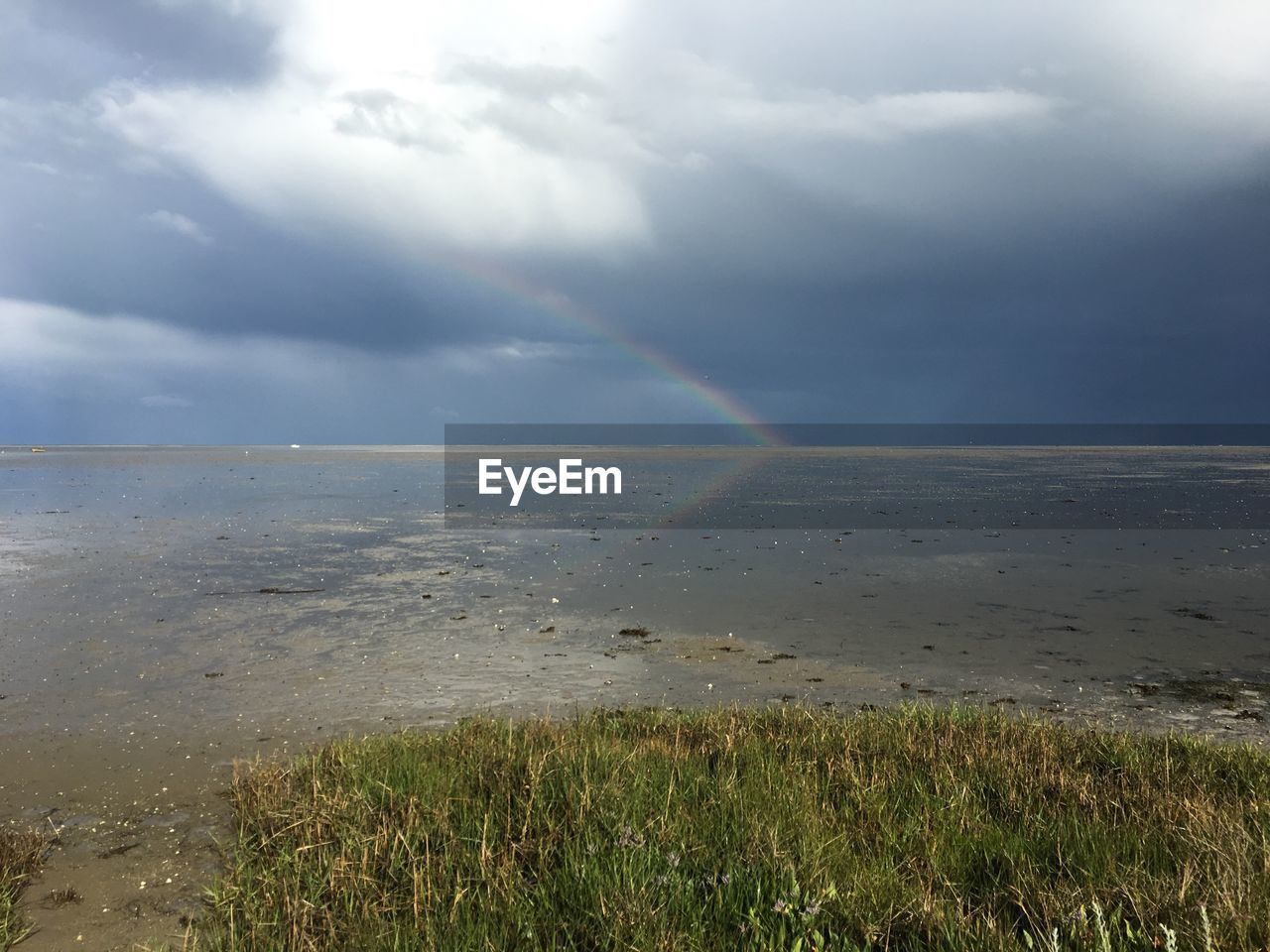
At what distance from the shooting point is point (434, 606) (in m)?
18.5

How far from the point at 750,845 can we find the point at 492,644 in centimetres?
1055

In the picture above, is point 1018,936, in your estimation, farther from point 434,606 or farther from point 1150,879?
point 434,606

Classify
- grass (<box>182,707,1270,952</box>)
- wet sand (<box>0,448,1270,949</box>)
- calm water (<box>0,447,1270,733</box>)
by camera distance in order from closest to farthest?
grass (<box>182,707,1270,952</box>) → wet sand (<box>0,448,1270,949</box>) → calm water (<box>0,447,1270,733</box>)

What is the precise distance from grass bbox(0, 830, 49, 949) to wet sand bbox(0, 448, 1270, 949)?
0.54 ft

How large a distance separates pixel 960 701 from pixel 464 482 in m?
53.2

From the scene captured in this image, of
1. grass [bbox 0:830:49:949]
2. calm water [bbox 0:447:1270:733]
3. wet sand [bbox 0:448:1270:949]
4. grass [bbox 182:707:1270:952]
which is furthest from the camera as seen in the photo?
calm water [bbox 0:447:1270:733]

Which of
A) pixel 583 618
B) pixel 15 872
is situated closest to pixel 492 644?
pixel 583 618

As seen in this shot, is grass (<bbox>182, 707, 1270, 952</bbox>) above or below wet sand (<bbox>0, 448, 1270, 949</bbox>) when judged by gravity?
above

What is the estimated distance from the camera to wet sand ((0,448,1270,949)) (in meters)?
8.84

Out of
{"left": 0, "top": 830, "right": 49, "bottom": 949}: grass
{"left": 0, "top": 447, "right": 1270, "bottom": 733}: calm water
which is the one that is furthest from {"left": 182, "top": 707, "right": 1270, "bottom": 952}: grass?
{"left": 0, "top": 447, "right": 1270, "bottom": 733}: calm water

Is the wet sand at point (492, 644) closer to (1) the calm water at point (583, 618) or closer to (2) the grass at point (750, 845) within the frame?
(1) the calm water at point (583, 618)

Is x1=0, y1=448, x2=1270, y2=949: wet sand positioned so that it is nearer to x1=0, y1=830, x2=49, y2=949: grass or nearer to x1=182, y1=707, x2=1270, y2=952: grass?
x1=0, y1=830, x2=49, y2=949: grass

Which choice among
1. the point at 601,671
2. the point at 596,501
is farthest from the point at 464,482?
the point at 601,671

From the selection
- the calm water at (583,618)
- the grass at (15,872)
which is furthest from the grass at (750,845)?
the calm water at (583,618)
